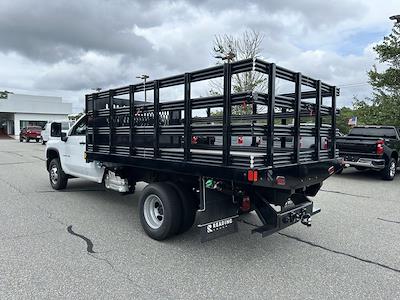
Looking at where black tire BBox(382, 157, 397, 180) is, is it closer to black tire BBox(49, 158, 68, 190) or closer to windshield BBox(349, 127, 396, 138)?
windshield BBox(349, 127, 396, 138)

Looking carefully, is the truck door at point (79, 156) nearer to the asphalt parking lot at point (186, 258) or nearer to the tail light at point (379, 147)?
the asphalt parking lot at point (186, 258)

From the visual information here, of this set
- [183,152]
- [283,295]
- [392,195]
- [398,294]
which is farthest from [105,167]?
[392,195]

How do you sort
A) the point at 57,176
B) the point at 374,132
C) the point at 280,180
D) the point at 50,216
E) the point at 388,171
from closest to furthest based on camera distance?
the point at 280,180 → the point at 50,216 → the point at 57,176 → the point at 388,171 → the point at 374,132

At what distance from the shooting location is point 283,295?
3551mm

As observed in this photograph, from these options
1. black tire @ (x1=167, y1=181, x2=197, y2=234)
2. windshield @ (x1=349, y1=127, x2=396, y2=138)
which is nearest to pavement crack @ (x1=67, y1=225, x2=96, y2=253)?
black tire @ (x1=167, y1=181, x2=197, y2=234)

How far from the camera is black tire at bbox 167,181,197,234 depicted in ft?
16.3

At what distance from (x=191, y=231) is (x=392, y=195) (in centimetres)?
592

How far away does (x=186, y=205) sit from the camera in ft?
16.3

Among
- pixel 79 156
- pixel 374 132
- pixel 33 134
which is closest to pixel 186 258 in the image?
pixel 79 156

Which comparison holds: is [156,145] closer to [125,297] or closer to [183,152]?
[183,152]

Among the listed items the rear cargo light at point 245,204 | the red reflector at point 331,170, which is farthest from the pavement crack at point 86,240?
the red reflector at point 331,170

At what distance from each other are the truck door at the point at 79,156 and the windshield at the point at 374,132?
9614 mm

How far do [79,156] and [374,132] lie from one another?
10329 mm

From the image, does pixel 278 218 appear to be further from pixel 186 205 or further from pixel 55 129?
pixel 55 129
